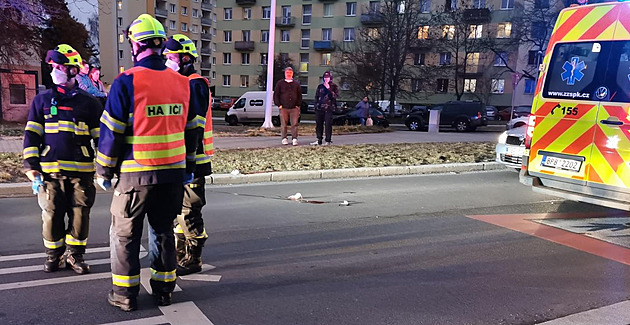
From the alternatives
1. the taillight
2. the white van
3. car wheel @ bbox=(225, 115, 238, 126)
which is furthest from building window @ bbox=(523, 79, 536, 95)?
the taillight

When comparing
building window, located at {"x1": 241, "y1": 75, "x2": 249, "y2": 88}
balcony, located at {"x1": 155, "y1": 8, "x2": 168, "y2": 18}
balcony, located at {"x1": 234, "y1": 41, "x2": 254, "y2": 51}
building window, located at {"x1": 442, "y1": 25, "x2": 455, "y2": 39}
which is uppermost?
balcony, located at {"x1": 155, "y1": 8, "x2": 168, "y2": 18}

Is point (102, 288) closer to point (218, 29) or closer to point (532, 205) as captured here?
point (532, 205)

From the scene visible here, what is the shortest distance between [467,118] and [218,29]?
48116mm

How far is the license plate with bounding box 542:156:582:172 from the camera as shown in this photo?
20.2 feet

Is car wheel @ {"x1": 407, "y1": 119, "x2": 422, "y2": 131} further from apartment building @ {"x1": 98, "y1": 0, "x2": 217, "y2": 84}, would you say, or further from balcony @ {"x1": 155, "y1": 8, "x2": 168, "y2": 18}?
balcony @ {"x1": 155, "y1": 8, "x2": 168, "y2": 18}

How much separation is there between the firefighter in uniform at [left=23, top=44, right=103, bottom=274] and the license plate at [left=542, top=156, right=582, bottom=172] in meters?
5.54

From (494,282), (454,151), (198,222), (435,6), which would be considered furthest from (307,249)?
(435,6)

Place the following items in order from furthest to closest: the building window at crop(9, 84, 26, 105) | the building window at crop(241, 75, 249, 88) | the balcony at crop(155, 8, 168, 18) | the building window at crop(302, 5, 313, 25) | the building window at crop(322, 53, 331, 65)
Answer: the balcony at crop(155, 8, 168, 18)
the building window at crop(241, 75, 249, 88)
the building window at crop(302, 5, 313, 25)
the building window at crop(322, 53, 331, 65)
the building window at crop(9, 84, 26, 105)

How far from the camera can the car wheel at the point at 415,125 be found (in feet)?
85.2

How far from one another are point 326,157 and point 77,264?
7.05 metres

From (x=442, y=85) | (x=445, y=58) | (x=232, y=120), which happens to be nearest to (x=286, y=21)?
(x=445, y=58)

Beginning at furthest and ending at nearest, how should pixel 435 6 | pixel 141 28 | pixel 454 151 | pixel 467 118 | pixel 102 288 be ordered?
pixel 435 6
pixel 467 118
pixel 454 151
pixel 102 288
pixel 141 28

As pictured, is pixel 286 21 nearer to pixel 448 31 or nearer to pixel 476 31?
pixel 448 31

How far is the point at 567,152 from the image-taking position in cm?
627
